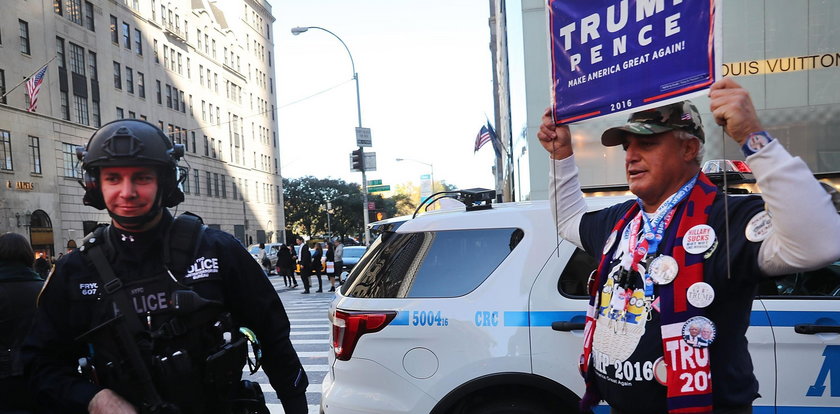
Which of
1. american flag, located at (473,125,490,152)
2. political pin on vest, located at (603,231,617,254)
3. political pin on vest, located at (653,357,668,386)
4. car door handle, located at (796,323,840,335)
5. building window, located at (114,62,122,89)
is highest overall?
building window, located at (114,62,122,89)

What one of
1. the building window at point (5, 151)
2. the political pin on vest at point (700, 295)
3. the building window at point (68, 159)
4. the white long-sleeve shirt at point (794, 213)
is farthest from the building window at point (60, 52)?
the white long-sleeve shirt at point (794, 213)

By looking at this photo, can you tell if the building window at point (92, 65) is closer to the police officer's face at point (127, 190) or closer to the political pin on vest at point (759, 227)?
the police officer's face at point (127, 190)

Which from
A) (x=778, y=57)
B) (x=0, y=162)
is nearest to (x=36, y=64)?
(x=0, y=162)

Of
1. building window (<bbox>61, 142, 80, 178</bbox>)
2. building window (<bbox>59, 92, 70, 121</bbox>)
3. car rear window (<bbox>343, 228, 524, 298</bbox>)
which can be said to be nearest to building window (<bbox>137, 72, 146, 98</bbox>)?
building window (<bbox>59, 92, 70, 121</bbox>)

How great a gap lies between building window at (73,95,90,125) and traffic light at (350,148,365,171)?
20093mm

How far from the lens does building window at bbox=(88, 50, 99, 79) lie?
3550cm

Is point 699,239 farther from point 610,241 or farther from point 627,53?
point 627,53

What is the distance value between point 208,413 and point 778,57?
490 inches

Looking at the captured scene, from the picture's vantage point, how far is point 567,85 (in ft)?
8.43

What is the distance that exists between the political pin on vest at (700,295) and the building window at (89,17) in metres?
40.7

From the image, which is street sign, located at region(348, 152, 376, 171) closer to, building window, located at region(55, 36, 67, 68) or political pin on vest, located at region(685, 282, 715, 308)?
building window, located at region(55, 36, 67, 68)

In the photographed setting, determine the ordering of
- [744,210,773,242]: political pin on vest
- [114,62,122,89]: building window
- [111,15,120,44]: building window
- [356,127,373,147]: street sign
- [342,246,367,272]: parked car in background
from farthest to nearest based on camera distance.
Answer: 1. [114,62,122,89]: building window
2. [111,15,120,44]: building window
3. [356,127,373,147]: street sign
4. [342,246,367,272]: parked car in background
5. [744,210,773,242]: political pin on vest

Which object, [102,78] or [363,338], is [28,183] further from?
[363,338]

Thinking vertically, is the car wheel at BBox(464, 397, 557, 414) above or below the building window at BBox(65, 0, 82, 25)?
below
